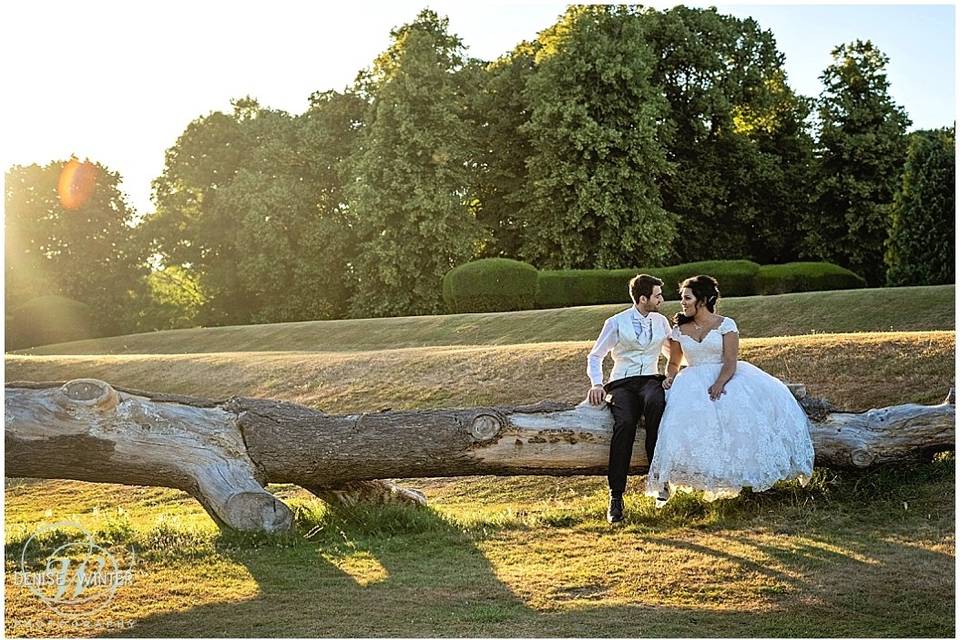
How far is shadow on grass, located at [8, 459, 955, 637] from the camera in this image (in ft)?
19.7

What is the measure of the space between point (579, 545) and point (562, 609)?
1674 millimetres

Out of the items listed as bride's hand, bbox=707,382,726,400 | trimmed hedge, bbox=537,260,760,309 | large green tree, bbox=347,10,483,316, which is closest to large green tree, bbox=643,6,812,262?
large green tree, bbox=347,10,483,316

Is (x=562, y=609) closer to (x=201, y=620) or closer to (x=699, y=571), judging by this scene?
(x=699, y=571)

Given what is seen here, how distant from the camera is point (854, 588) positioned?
646cm

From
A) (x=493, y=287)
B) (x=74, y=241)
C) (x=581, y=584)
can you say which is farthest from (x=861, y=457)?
(x=74, y=241)

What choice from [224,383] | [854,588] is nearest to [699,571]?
[854,588]

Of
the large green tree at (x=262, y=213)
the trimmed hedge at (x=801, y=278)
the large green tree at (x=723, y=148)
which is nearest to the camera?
the trimmed hedge at (x=801, y=278)

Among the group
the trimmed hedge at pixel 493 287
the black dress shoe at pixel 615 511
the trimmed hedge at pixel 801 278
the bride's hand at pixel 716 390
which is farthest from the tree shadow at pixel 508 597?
the trimmed hedge at pixel 801 278

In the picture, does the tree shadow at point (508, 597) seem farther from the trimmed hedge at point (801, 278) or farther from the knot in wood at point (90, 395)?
the trimmed hedge at point (801, 278)

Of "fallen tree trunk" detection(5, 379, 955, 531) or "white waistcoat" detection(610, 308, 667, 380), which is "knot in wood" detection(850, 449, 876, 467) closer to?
"fallen tree trunk" detection(5, 379, 955, 531)

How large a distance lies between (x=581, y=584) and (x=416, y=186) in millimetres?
29234

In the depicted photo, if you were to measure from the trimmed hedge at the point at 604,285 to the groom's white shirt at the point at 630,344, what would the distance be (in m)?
19.4

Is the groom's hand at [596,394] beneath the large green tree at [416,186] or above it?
beneath

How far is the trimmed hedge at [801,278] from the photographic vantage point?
28344 millimetres
